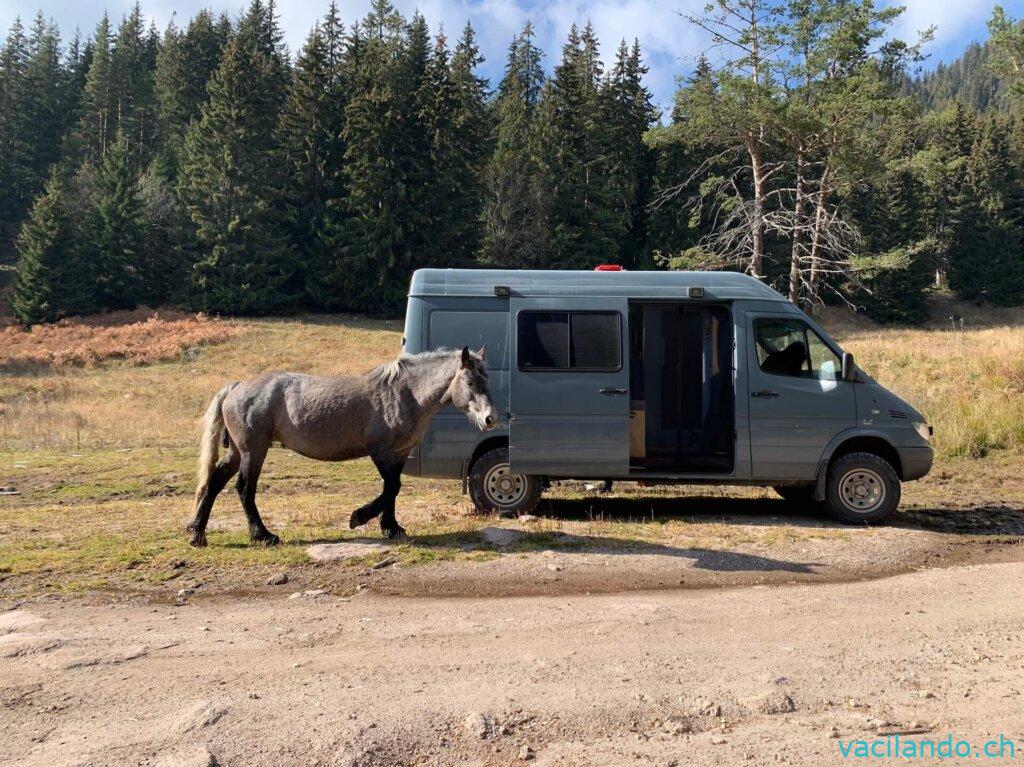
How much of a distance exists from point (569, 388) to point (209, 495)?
13.6 ft

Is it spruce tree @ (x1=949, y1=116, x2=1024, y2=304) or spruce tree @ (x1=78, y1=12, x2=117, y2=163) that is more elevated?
spruce tree @ (x1=78, y1=12, x2=117, y2=163)

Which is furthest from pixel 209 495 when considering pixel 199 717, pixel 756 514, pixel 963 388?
pixel 963 388

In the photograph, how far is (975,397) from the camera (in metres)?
16.5

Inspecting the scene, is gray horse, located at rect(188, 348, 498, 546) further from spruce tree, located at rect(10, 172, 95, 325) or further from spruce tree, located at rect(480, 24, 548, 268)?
spruce tree, located at rect(10, 172, 95, 325)

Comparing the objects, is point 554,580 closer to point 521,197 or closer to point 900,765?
point 900,765

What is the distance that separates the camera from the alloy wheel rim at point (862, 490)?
30.2 feet

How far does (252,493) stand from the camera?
7.84m

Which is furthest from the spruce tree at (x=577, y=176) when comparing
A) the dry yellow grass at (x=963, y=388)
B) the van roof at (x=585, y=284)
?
the van roof at (x=585, y=284)

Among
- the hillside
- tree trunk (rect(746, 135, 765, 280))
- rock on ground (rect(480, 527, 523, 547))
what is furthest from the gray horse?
the hillside

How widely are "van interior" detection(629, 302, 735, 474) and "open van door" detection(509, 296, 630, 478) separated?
1.69 feet

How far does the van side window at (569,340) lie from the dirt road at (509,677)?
3.39 metres

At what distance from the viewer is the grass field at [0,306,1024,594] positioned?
7.50 m

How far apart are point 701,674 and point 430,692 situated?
1.65m

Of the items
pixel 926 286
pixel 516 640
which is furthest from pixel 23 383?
pixel 926 286
